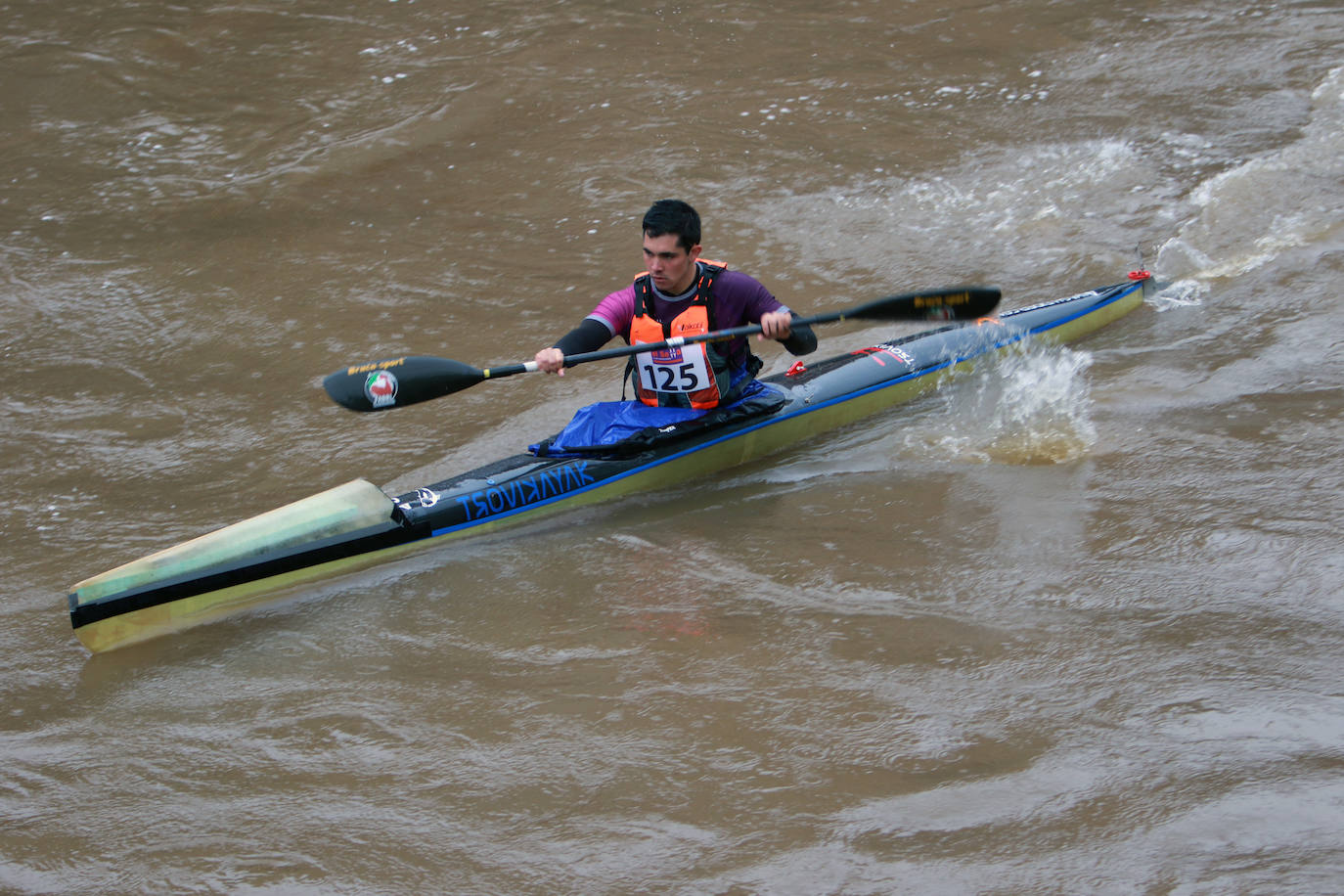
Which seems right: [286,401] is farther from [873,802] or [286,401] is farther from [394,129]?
[873,802]

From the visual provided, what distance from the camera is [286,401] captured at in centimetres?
579

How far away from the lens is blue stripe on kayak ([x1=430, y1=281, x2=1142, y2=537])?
14.9 ft

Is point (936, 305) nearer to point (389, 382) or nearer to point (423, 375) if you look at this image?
point (423, 375)

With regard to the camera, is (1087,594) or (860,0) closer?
(1087,594)

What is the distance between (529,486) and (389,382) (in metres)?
0.68

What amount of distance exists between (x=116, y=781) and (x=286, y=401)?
280 cm

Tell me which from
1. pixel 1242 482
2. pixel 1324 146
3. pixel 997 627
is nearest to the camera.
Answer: pixel 997 627

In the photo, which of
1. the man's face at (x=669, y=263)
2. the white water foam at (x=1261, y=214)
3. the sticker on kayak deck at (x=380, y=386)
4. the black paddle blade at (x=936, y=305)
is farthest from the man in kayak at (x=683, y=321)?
the white water foam at (x=1261, y=214)

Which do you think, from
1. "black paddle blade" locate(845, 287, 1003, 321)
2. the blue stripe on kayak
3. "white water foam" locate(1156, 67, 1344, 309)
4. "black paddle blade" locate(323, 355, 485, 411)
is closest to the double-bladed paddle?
"black paddle blade" locate(323, 355, 485, 411)

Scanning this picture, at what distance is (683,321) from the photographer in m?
4.57

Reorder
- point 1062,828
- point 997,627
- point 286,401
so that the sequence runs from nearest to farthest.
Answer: point 1062,828
point 997,627
point 286,401

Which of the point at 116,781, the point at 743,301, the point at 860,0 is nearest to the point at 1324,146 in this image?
the point at 860,0

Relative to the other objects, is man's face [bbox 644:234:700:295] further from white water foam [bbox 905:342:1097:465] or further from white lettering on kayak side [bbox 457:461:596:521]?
white water foam [bbox 905:342:1097:465]

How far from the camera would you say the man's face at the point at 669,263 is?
4316 mm
